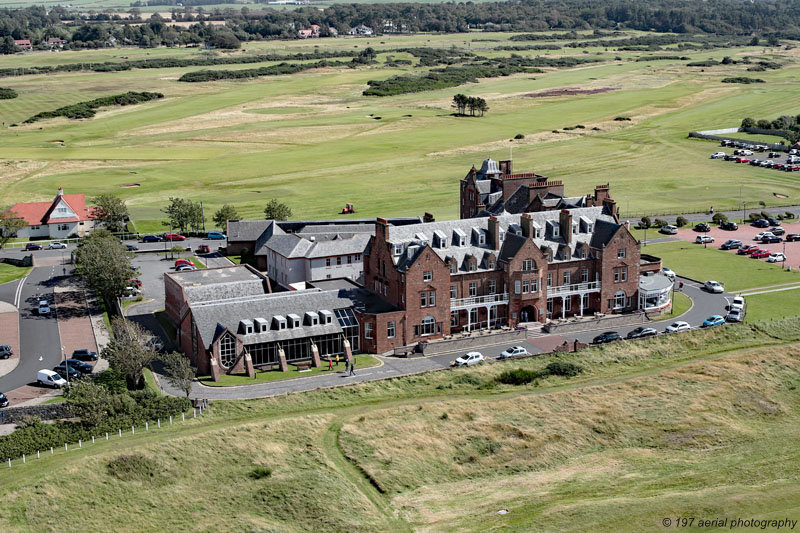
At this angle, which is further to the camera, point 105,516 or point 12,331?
point 12,331

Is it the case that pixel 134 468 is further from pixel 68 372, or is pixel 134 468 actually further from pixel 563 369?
pixel 563 369

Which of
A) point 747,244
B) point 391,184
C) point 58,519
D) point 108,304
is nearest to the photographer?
point 58,519

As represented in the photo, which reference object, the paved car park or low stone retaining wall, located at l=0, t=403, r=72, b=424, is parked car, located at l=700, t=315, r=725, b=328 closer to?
the paved car park

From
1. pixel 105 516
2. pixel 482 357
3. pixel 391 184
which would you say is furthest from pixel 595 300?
pixel 391 184

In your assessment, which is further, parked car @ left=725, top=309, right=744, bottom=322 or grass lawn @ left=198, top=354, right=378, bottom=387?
parked car @ left=725, top=309, right=744, bottom=322

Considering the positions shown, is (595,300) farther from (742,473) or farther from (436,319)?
(742,473)

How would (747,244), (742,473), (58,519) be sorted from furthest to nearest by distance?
1. (747,244)
2. (742,473)
3. (58,519)

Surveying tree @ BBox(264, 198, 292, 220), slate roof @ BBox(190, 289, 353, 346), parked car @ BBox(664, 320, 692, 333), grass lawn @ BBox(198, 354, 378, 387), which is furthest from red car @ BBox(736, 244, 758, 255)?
tree @ BBox(264, 198, 292, 220)
